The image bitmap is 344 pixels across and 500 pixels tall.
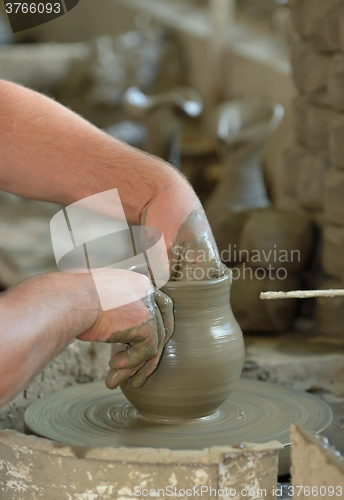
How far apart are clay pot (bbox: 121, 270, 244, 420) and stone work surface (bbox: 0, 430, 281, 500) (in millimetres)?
267

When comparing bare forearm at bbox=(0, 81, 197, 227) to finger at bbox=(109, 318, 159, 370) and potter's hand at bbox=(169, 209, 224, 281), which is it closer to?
potter's hand at bbox=(169, 209, 224, 281)

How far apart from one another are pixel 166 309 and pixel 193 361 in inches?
5.4

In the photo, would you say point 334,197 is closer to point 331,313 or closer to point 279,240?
point 279,240

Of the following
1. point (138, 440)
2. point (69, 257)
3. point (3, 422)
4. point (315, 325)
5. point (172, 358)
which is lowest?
point (315, 325)

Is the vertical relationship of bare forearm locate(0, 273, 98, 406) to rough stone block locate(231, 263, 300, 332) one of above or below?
above

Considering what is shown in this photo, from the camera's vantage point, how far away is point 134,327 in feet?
4.17

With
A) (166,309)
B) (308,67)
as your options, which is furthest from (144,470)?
(308,67)

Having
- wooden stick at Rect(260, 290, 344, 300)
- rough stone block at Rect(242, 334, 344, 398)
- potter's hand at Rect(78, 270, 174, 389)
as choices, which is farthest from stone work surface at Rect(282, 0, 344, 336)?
potter's hand at Rect(78, 270, 174, 389)

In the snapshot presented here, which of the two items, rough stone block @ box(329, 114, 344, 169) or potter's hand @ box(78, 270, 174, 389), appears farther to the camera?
rough stone block @ box(329, 114, 344, 169)

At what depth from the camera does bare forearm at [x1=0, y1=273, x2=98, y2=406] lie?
1077 mm

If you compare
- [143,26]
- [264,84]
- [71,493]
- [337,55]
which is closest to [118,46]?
[143,26]

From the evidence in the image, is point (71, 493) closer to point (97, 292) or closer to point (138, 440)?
point (138, 440)

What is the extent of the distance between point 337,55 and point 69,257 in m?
1.44

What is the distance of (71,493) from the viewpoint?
1.20m
